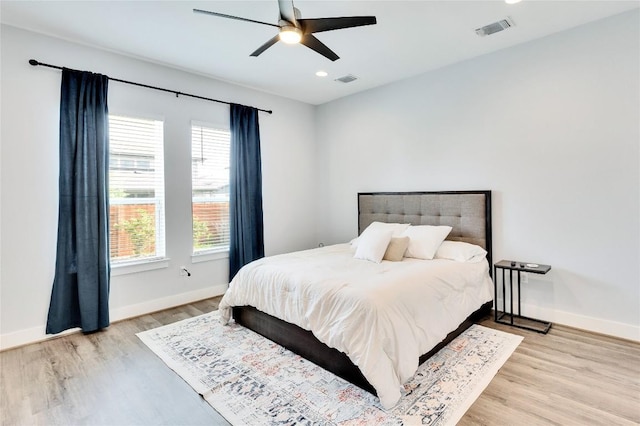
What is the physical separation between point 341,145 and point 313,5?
2771mm

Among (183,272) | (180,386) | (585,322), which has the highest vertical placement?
(183,272)

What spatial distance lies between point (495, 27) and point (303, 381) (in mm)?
3610

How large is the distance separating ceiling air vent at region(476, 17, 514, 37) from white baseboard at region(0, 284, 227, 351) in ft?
14.3

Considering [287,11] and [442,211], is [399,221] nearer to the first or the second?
[442,211]

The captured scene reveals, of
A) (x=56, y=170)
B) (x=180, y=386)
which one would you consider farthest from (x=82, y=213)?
(x=180, y=386)

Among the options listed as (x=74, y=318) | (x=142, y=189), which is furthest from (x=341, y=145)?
(x=74, y=318)

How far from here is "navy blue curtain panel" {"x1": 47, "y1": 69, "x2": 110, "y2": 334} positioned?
126 inches

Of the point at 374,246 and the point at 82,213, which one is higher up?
the point at 82,213

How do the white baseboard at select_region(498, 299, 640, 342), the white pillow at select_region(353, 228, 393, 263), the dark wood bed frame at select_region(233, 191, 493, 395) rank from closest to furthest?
the dark wood bed frame at select_region(233, 191, 493, 395), the white baseboard at select_region(498, 299, 640, 342), the white pillow at select_region(353, 228, 393, 263)

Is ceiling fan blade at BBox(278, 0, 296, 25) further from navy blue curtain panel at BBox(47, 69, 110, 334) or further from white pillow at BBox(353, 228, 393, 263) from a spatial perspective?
navy blue curtain panel at BBox(47, 69, 110, 334)

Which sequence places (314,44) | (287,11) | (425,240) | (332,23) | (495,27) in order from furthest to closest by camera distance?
(425,240) < (495,27) < (314,44) < (332,23) < (287,11)

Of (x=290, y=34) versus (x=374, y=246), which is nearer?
(x=290, y=34)

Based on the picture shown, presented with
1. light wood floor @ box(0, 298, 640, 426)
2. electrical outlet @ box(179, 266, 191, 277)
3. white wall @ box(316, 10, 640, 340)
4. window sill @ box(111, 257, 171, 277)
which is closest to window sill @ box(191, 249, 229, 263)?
electrical outlet @ box(179, 266, 191, 277)

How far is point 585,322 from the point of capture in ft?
10.4
